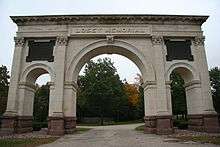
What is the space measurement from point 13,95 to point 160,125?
11535 mm

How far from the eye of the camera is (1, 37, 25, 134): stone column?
57.4 feet

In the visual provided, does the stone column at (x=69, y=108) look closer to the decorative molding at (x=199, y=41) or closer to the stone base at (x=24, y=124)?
the stone base at (x=24, y=124)

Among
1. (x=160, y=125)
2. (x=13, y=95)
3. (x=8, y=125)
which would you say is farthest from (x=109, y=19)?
(x=8, y=125)

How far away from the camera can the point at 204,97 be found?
18.4 metres

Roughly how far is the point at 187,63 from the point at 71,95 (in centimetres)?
975

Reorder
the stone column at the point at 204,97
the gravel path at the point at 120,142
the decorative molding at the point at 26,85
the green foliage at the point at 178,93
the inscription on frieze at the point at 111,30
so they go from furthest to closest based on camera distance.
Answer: the green foliage at the point at 178,93 → the inscription on frieze at the point at 111,30 → the decorative molding at the point at 26,85 → the stone column at the point at 204,97 → the gravel path at the point at 120,142

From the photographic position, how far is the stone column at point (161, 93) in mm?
17312

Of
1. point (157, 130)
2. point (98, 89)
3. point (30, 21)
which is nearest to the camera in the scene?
point (157, 130)

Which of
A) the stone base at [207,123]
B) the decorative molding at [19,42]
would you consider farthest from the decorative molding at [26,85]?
the stone base at [207,123]

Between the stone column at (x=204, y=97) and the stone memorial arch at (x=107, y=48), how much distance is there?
0.07 metres

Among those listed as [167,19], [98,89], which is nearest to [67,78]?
[167,19]

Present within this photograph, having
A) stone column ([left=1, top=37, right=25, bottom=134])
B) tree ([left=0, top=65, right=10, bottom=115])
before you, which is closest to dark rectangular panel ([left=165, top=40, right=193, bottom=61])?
stone column ([left=1, top=37, right=25, bottom=134])

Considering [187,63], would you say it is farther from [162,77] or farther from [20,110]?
[20,110]

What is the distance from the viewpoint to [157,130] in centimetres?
1720
